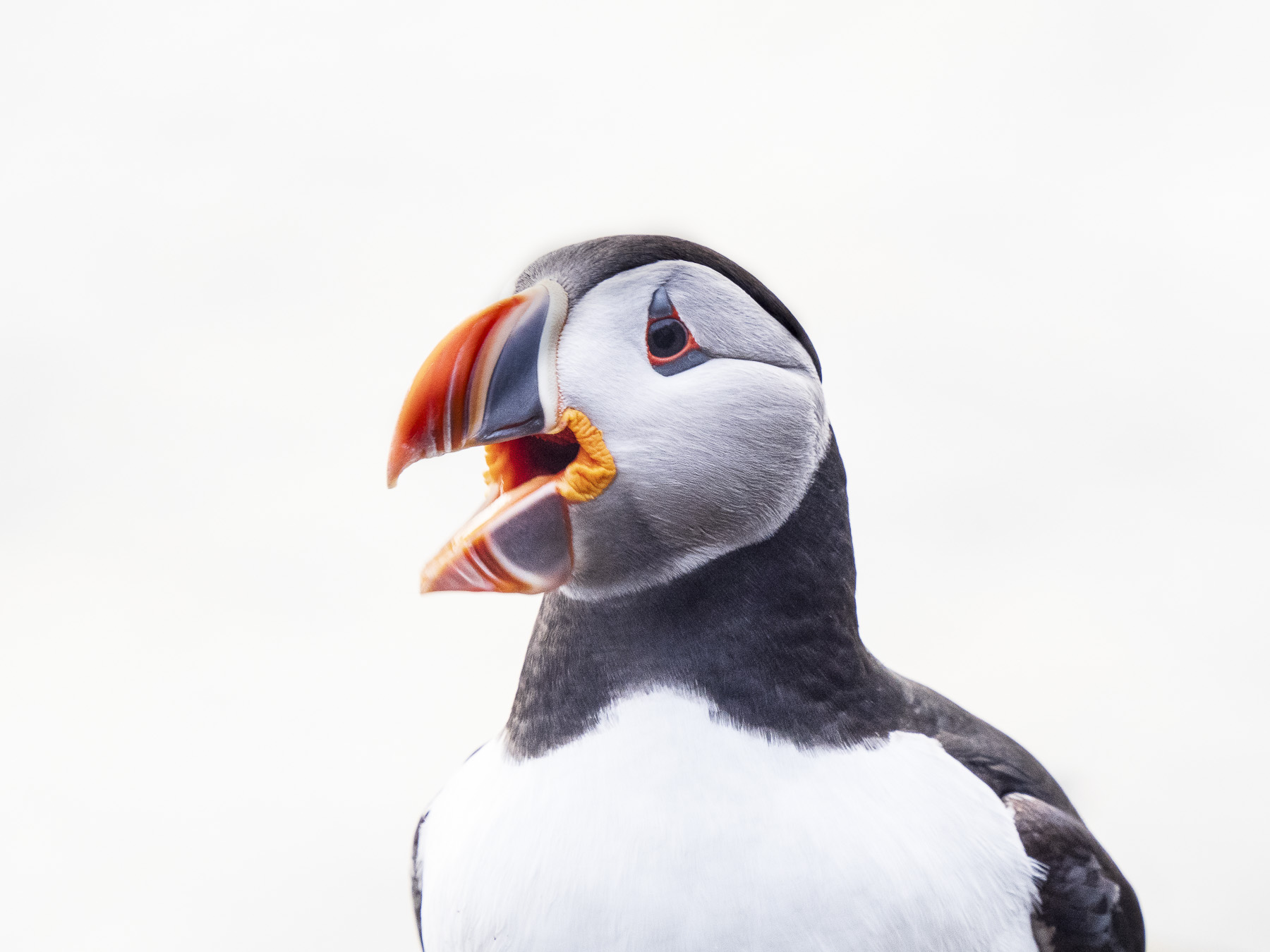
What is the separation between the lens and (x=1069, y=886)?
1.54 metres

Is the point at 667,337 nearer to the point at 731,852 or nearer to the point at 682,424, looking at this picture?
the point at 682,424

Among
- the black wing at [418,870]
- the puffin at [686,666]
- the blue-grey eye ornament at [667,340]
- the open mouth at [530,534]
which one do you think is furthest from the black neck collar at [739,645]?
the black wing at [418,870]

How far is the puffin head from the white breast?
0.21 m

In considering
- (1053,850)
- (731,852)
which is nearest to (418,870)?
(731,852)

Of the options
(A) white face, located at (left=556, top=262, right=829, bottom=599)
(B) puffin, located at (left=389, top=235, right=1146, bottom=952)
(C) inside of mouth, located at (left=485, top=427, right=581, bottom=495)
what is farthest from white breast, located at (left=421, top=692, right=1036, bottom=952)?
(C) inside of mouth, located at (left=485, top=427, right=581, bottom=495)

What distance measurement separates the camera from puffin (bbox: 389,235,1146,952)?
1.38 metres

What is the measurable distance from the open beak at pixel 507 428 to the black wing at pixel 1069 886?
67cm

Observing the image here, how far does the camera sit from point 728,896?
140 cm

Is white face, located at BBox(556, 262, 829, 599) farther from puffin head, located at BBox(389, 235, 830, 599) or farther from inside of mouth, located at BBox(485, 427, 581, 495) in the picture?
inside of mouth, located at BBox(485, 427, 581, 495)

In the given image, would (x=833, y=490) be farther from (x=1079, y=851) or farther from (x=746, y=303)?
(x=1079, y=851)

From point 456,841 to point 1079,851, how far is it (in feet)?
A: 2.55

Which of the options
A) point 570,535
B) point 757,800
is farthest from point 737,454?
point 757,800

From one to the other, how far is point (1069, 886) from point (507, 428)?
0.88 meters

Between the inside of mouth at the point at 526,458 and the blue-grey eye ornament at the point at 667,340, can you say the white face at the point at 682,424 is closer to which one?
the blue-grey eye ornament at the point at 667,340
